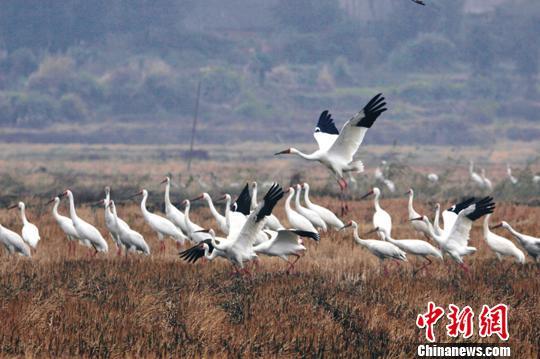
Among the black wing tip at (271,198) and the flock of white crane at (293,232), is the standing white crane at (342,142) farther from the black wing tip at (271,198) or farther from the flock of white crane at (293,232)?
the black wing tip at (271,198)

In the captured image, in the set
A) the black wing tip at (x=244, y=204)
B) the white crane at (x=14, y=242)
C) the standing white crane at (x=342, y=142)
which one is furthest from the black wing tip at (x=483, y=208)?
the white crane at (x=14, y=242)

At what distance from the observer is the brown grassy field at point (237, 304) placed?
28.4ft

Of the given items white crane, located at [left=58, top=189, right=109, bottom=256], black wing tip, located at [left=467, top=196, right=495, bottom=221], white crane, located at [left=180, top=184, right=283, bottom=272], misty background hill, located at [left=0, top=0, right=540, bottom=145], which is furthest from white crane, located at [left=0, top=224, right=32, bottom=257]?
misty background hill, located at [left=0, top=0, right=540, bottom=145]

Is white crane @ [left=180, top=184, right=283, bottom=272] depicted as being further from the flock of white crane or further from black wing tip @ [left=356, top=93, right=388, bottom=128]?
black wing tip @ [left=356, top=93, right=388, bottom=128]

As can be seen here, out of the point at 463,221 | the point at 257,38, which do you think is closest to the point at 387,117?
the point at 257,38

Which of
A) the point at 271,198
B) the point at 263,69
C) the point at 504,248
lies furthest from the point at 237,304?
the point at 263,69

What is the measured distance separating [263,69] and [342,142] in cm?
6971

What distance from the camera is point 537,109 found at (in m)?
78.9

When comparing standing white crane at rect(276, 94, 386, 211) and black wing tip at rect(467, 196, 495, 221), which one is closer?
black wing tip at rect(467, 196, 495, 221)

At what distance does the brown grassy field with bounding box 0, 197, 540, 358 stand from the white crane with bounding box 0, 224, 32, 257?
0.26 metres

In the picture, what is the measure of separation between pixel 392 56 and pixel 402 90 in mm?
11648

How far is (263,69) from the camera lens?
84.7 metres

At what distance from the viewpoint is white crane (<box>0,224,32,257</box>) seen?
13.6m

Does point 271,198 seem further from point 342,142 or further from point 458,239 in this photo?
point 342,142
